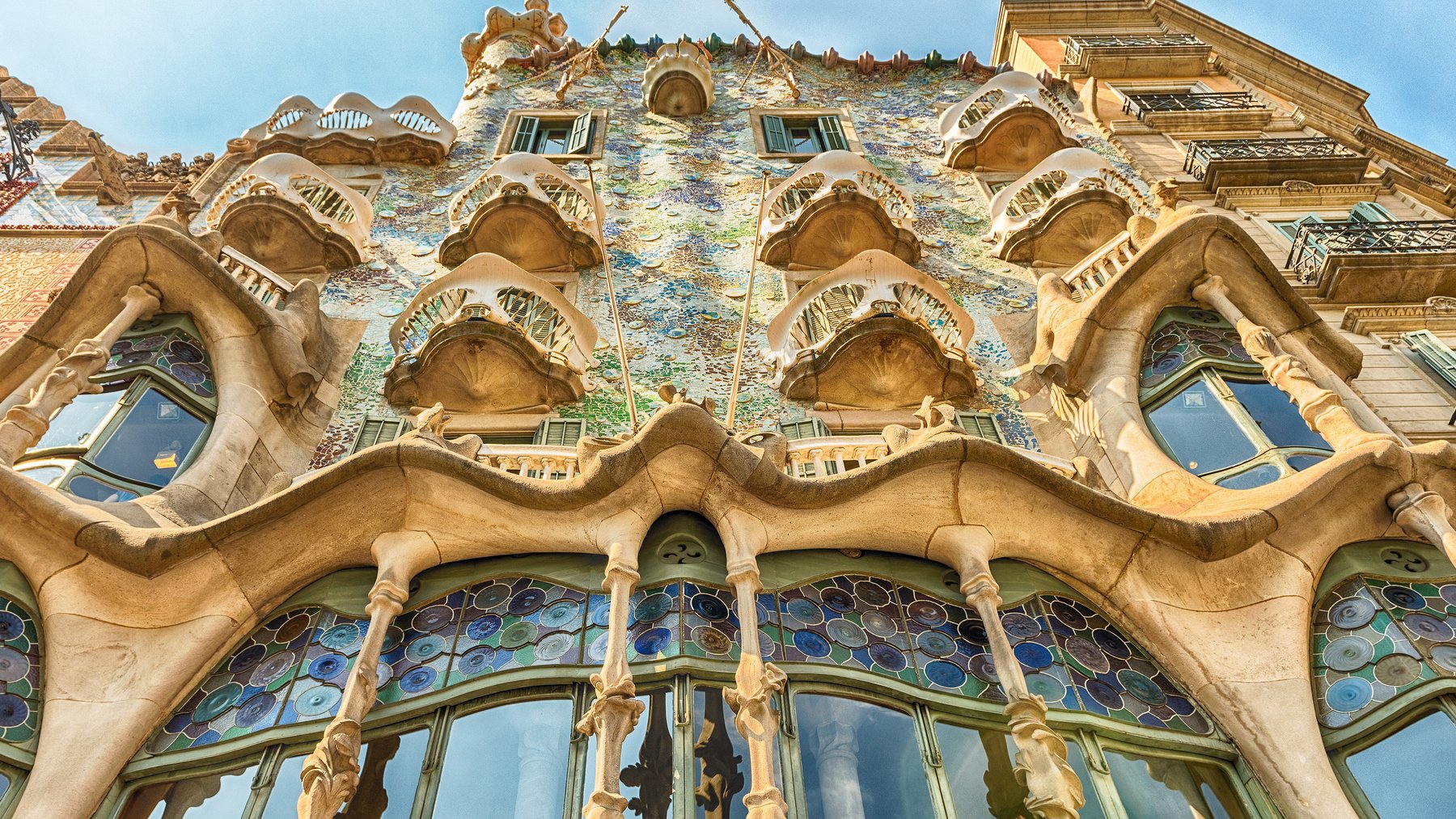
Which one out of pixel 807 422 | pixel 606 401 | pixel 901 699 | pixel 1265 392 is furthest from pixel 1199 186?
pixel 901 699

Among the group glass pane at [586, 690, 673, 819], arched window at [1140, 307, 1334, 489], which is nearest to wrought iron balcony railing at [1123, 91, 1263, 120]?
arched window at [1140, 307, 1334, 489]

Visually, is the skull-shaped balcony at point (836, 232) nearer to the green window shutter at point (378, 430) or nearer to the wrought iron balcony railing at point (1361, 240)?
the wrought iron balcony railing at point (1361, 240)

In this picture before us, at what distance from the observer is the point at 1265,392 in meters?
9.73

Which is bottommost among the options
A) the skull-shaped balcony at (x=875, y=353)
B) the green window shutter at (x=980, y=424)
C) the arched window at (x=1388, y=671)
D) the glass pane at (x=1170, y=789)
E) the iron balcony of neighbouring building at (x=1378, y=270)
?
the glass pane at (x=1170, y=789)

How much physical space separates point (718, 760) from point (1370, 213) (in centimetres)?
1322

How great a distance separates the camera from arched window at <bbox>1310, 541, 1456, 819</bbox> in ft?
21.4

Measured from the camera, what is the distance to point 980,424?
11.0 metres

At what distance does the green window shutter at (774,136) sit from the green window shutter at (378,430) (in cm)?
846

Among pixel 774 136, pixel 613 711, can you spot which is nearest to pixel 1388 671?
pixel 613 711

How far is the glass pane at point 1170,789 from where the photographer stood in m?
6.36

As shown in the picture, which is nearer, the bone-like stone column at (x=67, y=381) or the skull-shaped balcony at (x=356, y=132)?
the bone-like stone column at (x=67, y=381)

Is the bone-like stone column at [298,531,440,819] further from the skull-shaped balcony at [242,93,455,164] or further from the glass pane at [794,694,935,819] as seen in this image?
the skull-shaped balcony at [242,93,455,164]

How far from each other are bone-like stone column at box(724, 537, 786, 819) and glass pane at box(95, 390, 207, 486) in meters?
4.87

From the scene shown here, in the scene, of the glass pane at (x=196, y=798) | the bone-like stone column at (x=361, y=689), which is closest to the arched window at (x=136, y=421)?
the bone-like stone column at (x=361, y=689)
